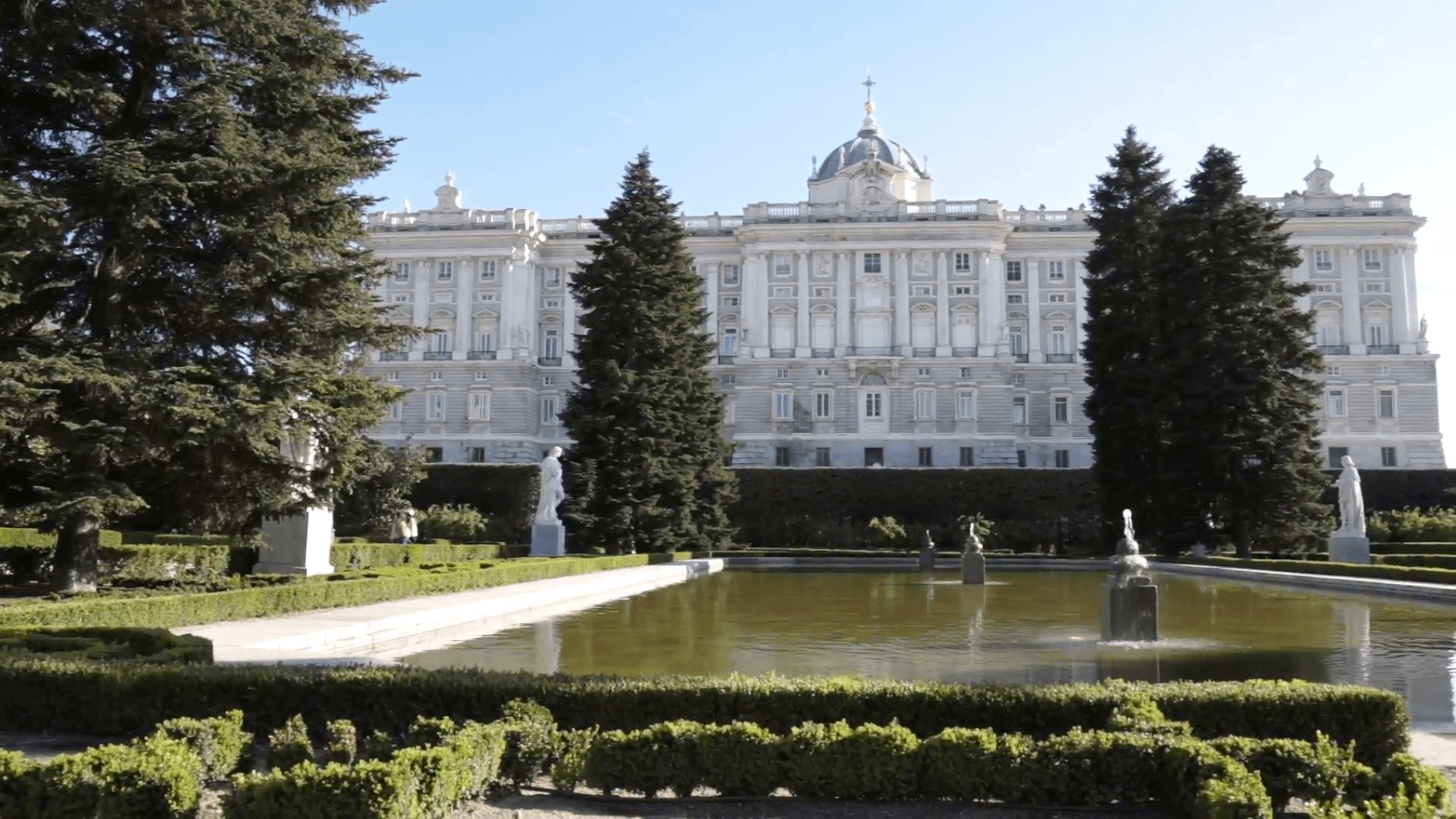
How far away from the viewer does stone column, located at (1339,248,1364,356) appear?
186 feet

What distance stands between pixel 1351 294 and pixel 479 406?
4508cm

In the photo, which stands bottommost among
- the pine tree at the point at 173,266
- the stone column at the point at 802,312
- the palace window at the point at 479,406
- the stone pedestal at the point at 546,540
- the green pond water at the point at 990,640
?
the green pond water at the point at 990,640

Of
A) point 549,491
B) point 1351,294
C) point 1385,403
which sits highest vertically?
point 1351,294

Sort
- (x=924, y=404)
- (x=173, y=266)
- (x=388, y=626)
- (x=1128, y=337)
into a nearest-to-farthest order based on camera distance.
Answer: (x=388, y=626)
(x=173, y=266)
(x=1128, y=337)
(x=924, y=404)

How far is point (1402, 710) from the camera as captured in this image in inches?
208

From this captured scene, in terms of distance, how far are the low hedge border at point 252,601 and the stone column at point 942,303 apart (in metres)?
42.4

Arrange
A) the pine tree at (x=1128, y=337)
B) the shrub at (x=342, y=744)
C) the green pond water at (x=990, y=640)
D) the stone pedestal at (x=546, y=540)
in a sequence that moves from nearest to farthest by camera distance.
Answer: the shrub at (x=342, y=744) < the green pond water at (x=990, y=640) < the stone pedestal at (x=546, y=540) < the pine tree at (x=1128, y=337)

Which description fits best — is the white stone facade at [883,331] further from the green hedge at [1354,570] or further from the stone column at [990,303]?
the green hedge at [1354,570]

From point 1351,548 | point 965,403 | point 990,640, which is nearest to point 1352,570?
point 1351,548

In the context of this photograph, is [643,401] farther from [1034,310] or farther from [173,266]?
[1034,310]

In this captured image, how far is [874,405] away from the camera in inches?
2213

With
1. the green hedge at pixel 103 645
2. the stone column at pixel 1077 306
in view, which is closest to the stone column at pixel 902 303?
the stone column at pixel 1077 306

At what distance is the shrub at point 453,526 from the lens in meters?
34.0

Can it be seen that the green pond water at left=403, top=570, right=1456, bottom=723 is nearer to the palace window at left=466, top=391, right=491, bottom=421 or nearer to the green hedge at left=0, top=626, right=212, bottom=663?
the green hedge at left=0, top=626, right=212, bottom=663
